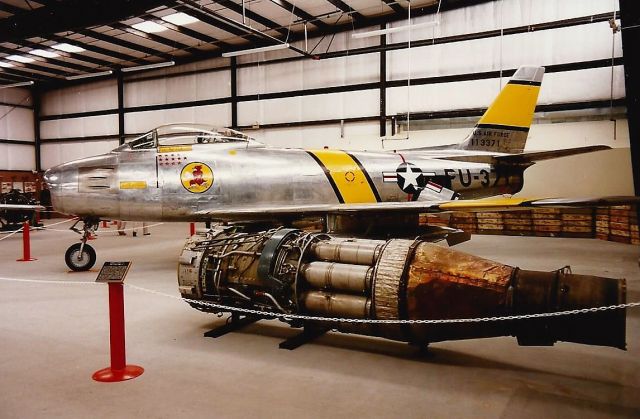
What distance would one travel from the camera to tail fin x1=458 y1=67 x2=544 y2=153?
9.27m

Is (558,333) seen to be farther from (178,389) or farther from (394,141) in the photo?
(394,141)

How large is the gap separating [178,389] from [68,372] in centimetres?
102

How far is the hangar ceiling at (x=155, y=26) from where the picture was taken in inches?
464

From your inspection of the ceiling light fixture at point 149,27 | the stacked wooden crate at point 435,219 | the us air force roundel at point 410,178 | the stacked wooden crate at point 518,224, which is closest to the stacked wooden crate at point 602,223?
the stacked wooden crate at point 518,224

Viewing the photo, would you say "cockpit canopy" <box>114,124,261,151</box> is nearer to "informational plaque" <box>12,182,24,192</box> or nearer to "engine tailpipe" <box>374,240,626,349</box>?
"engine tailpipe" <box>374,240,626,349</box>

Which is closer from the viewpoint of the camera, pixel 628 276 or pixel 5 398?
pixel 5 398

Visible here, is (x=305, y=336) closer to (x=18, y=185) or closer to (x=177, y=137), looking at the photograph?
(x=177, y=137)

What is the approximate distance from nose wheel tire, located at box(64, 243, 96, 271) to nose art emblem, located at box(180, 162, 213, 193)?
2493mm

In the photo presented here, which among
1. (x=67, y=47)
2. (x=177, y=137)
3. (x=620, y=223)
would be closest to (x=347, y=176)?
(x=177, y=137)

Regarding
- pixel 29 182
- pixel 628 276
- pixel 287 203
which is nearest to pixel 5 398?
pixel 287 203

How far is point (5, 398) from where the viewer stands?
3.25 meters

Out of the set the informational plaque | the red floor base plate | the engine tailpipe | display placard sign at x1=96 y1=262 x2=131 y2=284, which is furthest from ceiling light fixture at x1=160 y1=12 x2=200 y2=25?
the engine tailpipe

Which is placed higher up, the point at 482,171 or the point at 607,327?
the point at 482,171

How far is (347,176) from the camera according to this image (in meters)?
7.96
